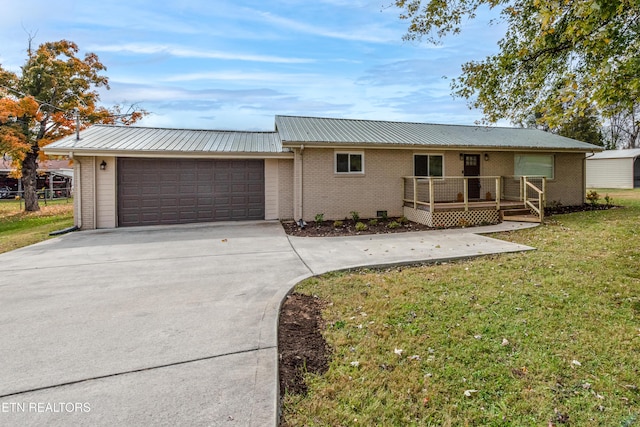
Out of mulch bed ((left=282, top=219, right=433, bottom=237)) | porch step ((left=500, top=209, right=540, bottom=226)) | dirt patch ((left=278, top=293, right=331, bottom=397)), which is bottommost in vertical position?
dirt patch ((left=278, top=293, right=331, bottom=397))

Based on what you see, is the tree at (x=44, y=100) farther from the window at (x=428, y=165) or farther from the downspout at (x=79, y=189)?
the window at (x=428, y=165)

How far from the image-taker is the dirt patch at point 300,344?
8.97 feet

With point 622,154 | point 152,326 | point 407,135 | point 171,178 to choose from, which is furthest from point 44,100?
point 622,154

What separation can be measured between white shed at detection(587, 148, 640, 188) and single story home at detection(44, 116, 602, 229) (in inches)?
721

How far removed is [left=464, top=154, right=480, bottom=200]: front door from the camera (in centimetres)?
1324

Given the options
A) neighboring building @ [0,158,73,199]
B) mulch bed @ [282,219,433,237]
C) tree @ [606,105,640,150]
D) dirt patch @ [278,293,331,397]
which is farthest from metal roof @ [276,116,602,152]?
tree @ [606,105,640,150]

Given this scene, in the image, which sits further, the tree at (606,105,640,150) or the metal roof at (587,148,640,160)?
the tree at (606,105,640,150)

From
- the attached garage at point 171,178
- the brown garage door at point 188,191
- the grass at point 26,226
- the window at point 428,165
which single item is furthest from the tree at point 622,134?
the grass at point 26,226

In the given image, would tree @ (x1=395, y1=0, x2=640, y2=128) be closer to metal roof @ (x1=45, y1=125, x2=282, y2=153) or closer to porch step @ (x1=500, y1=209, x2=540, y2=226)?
porch step @ (x1=500, y1=209, x2=540, y2=226)

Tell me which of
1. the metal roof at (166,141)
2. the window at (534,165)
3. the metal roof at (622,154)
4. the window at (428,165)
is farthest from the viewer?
the metal roof at (622,154)

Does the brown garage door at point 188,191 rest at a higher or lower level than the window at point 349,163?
lower

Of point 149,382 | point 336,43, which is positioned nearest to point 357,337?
point 149,382

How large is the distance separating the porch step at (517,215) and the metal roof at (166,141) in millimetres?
8113

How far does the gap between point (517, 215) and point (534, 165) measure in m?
3.86
